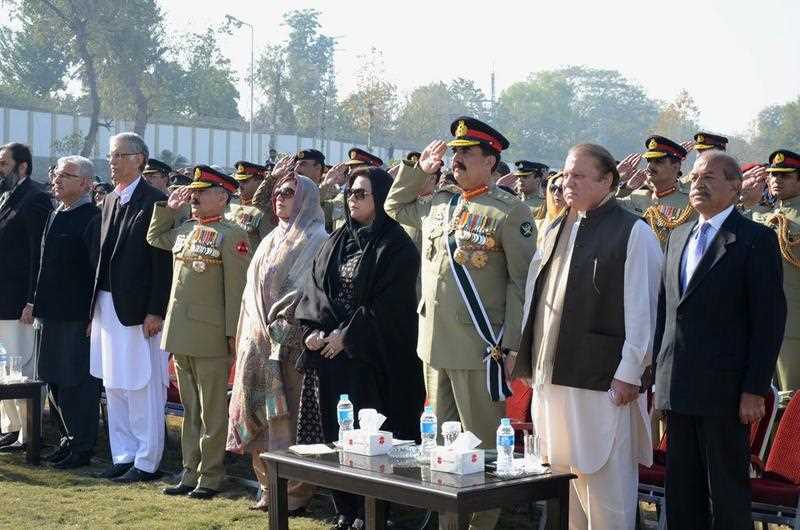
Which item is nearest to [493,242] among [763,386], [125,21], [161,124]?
[763,386]

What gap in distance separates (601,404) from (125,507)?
136 inches

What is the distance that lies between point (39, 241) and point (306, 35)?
8110 centimetres

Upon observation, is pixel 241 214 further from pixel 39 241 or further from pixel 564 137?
pixel 564 137

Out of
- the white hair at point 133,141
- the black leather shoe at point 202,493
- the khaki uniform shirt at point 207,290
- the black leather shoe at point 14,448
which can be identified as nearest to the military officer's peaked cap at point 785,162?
the khaki uniform shirt at point 207,290

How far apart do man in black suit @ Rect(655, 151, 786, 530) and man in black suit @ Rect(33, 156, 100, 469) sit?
504 cm

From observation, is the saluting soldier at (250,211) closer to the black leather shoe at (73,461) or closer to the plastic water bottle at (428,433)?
the black leather shoe at (73,461)

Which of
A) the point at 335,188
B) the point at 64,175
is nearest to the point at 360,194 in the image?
the point at 335,188

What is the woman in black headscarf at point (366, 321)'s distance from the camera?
6.67 metres

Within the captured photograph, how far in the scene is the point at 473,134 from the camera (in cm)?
615

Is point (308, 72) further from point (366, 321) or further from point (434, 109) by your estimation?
point (366, 321)

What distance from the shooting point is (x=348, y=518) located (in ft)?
22.3

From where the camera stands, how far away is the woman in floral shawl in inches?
285

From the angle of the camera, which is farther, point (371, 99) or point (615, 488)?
point (371, 99)

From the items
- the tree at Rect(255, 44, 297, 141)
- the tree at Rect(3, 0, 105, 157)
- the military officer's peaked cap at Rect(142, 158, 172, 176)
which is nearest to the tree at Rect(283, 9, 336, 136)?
the tree at Rect(255, 44, 297, 141)
